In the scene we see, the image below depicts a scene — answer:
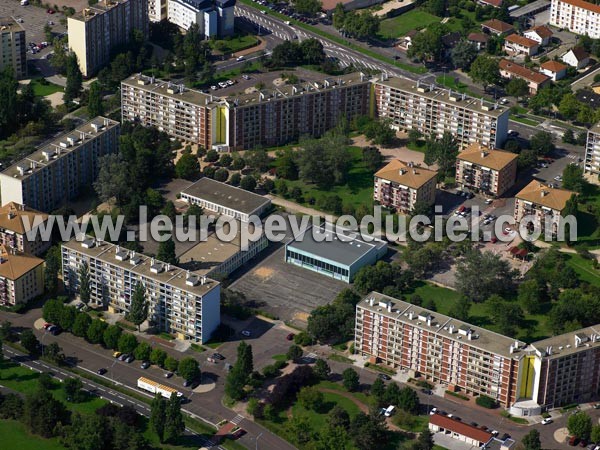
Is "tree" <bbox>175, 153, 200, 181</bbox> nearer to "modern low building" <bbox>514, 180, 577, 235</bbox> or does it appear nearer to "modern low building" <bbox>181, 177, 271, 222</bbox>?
"modern low building" <bbox>181, 177, 271, 222</bbox>

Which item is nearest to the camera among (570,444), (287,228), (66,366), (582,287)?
(570,444)

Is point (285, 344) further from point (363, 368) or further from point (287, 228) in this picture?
point (287, 228)

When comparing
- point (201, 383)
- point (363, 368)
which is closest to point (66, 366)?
point (201, 383)

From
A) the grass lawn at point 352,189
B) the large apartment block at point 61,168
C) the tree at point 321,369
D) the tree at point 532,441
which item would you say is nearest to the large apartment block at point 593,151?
the grass lawn at point 352,189

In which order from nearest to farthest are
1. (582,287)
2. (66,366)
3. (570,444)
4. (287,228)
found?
(570,444)
(66,366)
(582,287)
(287,228)

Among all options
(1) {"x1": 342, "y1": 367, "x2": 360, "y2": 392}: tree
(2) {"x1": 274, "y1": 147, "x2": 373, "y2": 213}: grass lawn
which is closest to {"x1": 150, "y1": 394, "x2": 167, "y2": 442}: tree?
(1) {"x1": 342, "y1": 367, "x2": 360, "y2": 392}: tree

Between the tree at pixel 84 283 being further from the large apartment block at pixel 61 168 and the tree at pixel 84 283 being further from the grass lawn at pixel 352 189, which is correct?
the grass lawn at pixel 352 189

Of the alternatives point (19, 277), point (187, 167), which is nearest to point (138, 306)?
point (19, 277)
